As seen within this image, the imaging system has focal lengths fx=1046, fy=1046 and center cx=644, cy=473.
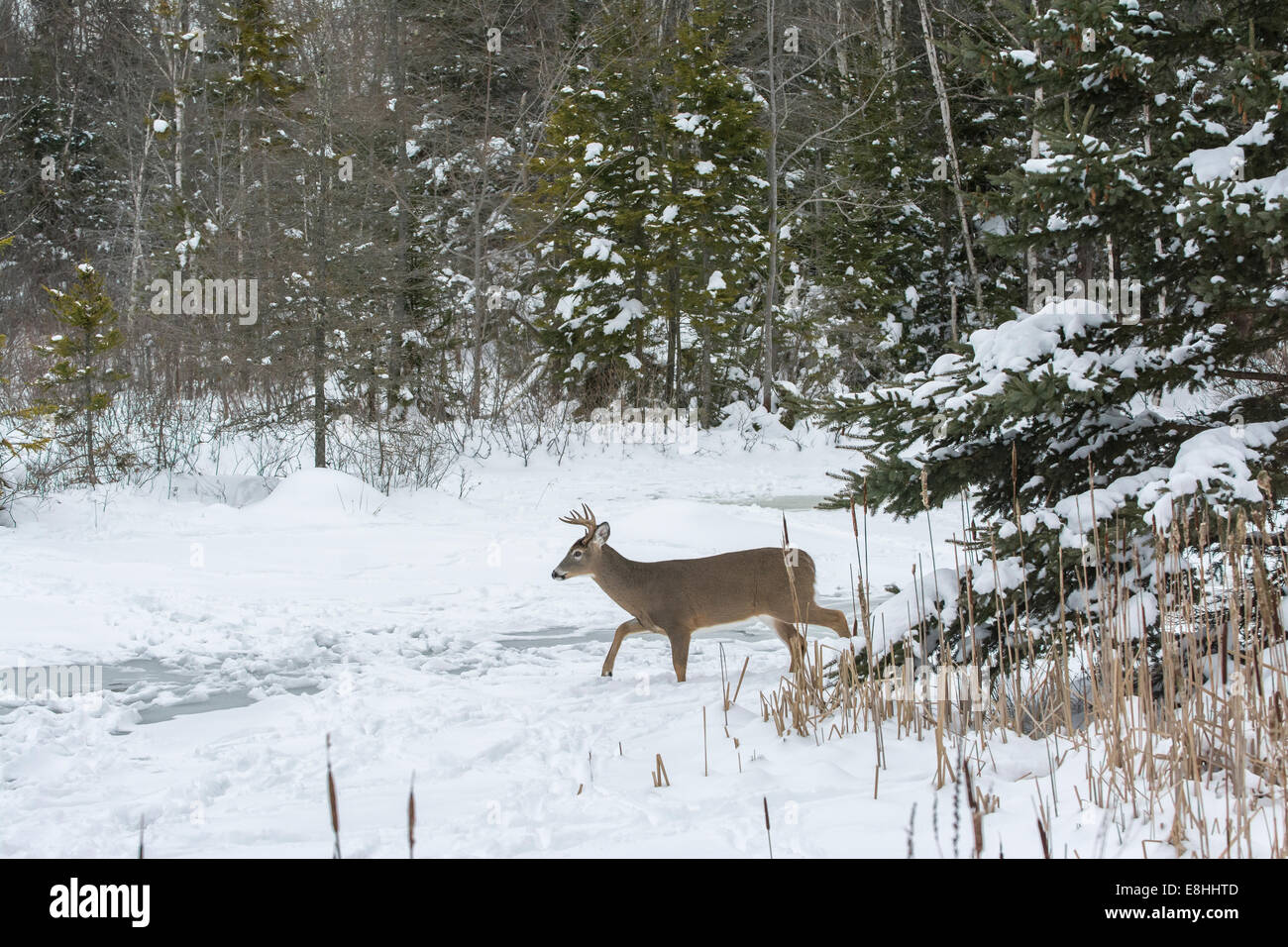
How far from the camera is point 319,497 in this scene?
12.9m

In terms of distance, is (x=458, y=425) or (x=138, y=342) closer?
(x=458, y=425)

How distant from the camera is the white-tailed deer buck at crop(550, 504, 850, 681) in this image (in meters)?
6.56

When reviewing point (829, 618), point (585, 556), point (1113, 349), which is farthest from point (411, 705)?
point (1113, 349)

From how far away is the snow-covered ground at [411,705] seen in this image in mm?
3613

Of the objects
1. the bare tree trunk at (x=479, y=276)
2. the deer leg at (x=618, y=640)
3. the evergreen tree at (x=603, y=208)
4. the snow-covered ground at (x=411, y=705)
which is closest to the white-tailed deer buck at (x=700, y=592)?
the deer leg at (x=618, y=640)

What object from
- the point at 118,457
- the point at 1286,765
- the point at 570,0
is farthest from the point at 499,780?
the point at 570,0

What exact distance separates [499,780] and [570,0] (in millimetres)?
23172

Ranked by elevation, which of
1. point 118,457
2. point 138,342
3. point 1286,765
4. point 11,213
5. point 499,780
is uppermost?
point 11,213

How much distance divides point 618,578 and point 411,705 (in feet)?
5.70

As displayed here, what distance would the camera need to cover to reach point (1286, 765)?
3049 mm

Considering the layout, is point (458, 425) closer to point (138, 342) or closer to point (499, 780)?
point (138, 342)

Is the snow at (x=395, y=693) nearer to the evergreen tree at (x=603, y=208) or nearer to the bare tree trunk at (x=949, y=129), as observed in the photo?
the bare tree trunk at (x=949, y=129)

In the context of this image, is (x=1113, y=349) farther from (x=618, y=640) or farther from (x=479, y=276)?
(x=479, y=276)
